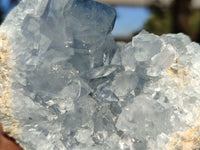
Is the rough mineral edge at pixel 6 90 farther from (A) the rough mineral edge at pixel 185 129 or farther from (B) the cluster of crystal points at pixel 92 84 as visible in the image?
(A) the rough mineral edge at pixel 185 129

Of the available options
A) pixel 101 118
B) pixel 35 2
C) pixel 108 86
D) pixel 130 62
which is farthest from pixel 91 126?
pixel 35 2

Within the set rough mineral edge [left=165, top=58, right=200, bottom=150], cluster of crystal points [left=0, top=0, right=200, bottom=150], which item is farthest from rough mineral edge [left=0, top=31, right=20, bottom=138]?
rough mineral edge [left=165, top=58, right=200, bottom=150]

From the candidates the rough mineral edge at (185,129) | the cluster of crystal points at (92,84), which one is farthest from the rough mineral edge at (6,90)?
the rough mineral edge at (185,129)

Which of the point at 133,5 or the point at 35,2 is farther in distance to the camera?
the point at 133,5

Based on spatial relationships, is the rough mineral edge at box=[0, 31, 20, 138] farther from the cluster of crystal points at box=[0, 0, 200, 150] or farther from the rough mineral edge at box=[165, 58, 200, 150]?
the rough mineral edge at box=[165, 58, 200, 150]

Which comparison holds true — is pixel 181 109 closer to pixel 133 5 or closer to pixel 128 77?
pixel 128 77
